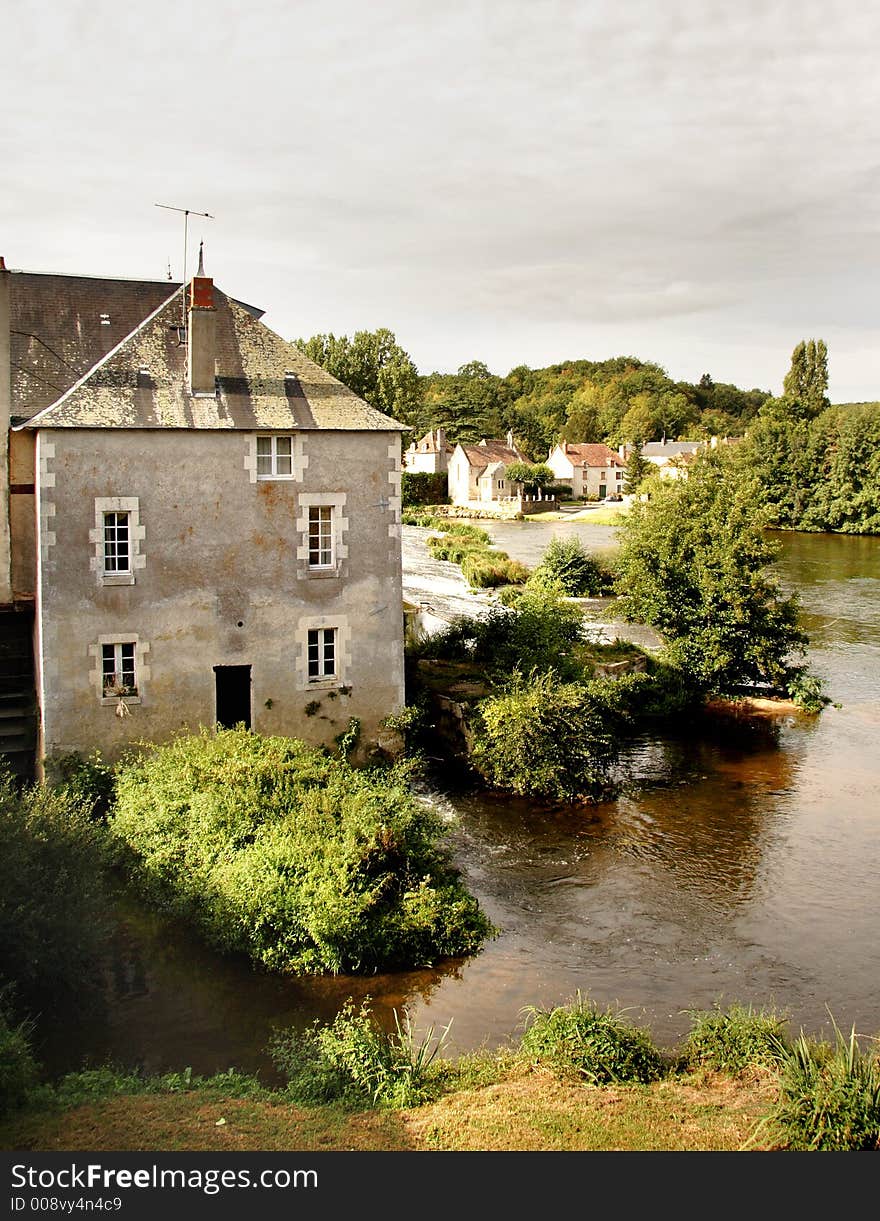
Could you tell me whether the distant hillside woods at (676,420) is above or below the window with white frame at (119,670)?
above

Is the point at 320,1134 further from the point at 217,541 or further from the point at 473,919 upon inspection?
the point at 217,541

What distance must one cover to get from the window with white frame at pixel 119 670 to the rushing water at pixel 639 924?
4.79 m

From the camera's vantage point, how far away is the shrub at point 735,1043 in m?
10.7

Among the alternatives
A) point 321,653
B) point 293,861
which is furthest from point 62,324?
point 293,861

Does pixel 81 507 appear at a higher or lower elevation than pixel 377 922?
higher

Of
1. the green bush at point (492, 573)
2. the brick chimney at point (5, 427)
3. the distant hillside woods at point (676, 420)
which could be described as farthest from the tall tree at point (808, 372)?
the brick chimney at point (5, 427)

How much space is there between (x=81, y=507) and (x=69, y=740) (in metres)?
3.94

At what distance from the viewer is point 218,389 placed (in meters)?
18.3

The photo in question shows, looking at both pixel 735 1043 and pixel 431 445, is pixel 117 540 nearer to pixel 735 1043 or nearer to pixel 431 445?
pixel 735 1043

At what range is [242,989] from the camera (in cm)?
1284

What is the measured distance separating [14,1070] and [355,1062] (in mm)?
3295

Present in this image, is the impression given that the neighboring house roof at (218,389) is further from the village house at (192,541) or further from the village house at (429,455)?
the village house at (429,455)

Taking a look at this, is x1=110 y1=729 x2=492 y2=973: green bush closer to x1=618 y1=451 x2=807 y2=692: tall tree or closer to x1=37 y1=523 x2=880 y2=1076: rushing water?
x1=37 y1=523 x2=880 y2=1076: rushing water
